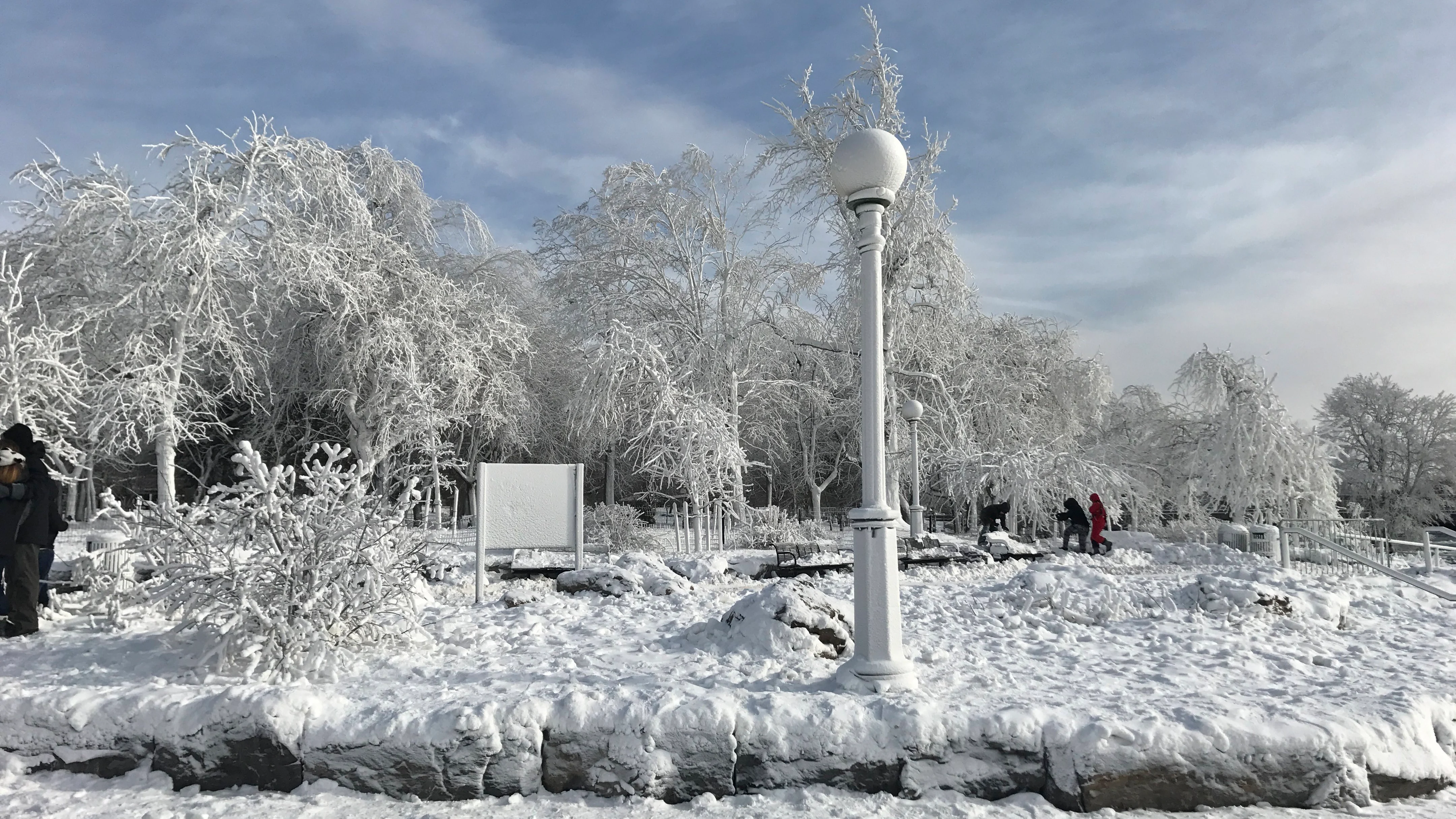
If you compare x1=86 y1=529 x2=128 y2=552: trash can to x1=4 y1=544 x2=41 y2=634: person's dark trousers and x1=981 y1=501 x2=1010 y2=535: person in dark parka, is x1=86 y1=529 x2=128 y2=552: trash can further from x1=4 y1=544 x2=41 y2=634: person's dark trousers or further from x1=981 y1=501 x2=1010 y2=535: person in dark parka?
x1=981 y1=501 x2=1010 y2=535: person in dark parka

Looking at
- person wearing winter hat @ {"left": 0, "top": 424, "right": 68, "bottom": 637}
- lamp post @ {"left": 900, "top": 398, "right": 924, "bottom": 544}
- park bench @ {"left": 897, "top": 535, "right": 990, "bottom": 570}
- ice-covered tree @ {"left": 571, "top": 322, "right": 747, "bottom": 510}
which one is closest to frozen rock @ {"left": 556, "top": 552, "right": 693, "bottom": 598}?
park bench @ {"left": 897, "top": 535, "right": 990, "bottom": 570}

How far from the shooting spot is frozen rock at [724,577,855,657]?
17.7ft

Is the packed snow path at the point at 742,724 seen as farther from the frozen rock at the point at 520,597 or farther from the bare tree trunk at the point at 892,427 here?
the bare tree trunk at the point at 892,427

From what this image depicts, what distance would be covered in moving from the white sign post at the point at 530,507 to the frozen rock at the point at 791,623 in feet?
10.8

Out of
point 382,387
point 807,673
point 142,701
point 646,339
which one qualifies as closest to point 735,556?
point 646,339

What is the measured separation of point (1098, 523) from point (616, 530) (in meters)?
9.00

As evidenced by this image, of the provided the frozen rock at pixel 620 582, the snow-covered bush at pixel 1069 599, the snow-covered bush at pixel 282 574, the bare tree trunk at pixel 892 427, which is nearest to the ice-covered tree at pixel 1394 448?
the bare tree trunk at pixel 892 427

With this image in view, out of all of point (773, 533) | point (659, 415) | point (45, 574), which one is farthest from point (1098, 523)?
point (45, 574)

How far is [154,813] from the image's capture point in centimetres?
342

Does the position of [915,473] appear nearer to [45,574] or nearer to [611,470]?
[611,470]

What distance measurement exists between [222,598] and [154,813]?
1598 mm

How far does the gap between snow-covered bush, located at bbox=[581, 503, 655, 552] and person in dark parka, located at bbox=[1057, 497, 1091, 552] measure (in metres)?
7.81

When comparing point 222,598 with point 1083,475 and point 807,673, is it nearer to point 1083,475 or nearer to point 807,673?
point 807,673

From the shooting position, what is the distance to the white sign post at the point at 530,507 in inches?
330
